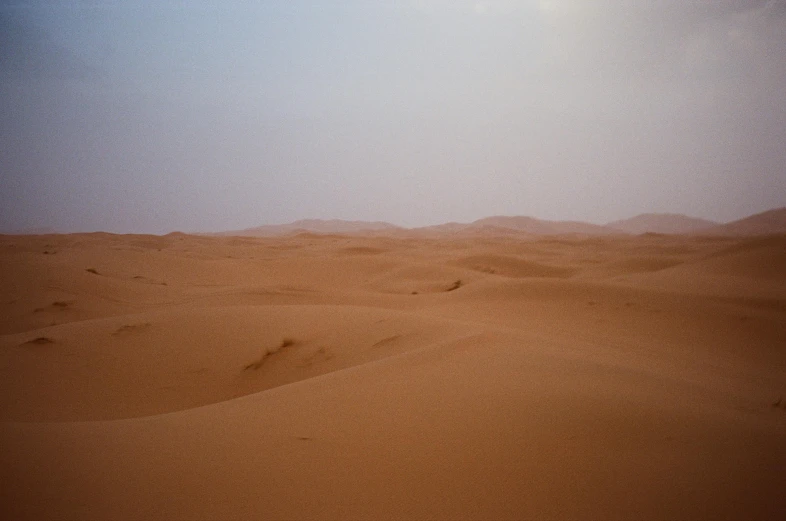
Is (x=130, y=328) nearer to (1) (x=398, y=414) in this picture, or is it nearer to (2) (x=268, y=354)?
(2) (x=268, y=354)

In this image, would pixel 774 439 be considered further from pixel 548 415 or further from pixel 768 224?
pixel 768 224

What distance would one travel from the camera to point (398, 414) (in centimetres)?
157

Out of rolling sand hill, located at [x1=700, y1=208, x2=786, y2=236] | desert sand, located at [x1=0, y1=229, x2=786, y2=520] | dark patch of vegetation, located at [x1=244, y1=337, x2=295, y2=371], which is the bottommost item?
dark patch of vegetation, located at [x1=244, y1=337, x2=295, y2=371]

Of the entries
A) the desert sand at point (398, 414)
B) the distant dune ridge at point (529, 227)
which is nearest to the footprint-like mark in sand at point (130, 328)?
the desert sand at point (398, 414)

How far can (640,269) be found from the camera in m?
7.76

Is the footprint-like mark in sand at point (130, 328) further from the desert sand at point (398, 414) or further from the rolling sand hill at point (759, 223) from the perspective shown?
the rolling sand hill at point (759, 223)

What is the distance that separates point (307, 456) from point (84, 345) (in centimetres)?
262

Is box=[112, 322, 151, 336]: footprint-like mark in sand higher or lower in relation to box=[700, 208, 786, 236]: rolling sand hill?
lower

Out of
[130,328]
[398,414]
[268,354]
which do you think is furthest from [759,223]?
[130,328]

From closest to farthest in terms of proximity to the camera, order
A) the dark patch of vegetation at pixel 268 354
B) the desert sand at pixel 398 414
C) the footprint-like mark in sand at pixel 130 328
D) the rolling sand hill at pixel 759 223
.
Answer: the desert sand at pixel 398 414 < the dark patch of vegetation at pixel 268 354 < the footprint-like mark in sand at pixel 130 328 < the rolling sand hill at pixel 759 223

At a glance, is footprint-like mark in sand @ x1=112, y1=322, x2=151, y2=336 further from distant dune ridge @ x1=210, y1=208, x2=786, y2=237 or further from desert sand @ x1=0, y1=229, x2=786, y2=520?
distant dune ridge @ x1=210, y1=208, x2=786, y2=237

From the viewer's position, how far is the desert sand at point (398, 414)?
3.71ft

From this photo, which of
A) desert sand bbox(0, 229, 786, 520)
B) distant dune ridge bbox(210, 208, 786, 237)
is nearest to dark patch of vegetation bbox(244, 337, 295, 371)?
desert sand bbox(0, 229, 786, 520)

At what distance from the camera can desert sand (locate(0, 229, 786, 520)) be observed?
1.13 m
